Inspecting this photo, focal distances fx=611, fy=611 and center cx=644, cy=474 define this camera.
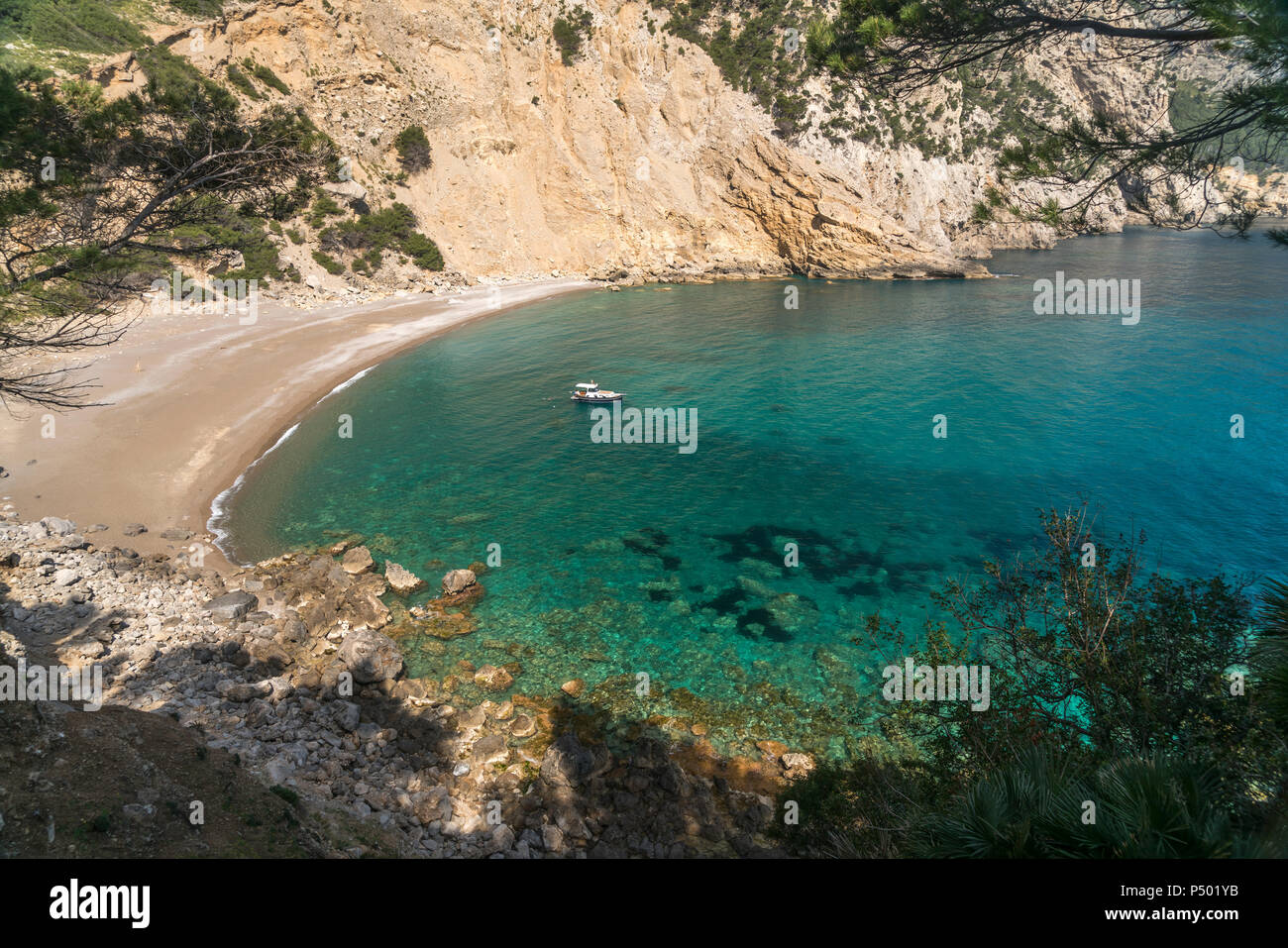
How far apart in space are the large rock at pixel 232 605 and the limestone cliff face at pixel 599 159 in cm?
4891

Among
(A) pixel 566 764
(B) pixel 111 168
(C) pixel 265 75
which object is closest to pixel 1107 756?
(A) pixel 566 764

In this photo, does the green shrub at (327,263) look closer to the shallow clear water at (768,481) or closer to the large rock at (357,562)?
the shallow clear water at (768,481)

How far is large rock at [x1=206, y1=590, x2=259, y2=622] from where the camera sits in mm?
16594

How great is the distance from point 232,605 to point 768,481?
19100 millimetres

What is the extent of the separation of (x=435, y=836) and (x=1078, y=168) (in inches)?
618

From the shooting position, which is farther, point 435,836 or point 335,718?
point 335,718

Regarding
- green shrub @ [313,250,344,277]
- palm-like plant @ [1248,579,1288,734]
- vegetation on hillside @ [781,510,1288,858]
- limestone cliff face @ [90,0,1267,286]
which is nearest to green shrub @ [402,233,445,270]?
limestone cliff face @ [90,0,1267,286]

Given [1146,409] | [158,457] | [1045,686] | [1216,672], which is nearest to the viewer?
[1216,672]

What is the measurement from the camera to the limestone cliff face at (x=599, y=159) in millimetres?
57344

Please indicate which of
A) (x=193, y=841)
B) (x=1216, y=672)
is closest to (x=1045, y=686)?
(x=1216, y=672)

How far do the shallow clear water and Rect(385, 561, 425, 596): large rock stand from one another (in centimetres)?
86

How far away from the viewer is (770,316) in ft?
170

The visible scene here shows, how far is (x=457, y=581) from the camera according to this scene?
61.6ft
